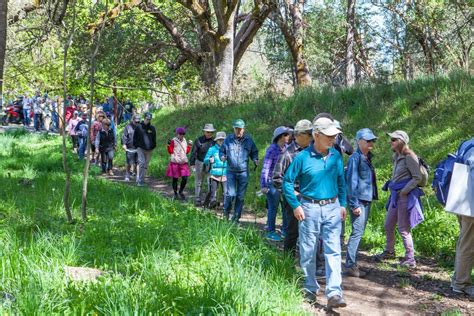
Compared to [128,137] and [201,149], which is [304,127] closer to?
[201,149]

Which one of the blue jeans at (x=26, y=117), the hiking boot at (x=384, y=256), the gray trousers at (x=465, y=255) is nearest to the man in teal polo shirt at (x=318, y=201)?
the gray trousers at (x=465, y=255)

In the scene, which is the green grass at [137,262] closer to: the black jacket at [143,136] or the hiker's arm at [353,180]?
the hiker's arm at [353,180]

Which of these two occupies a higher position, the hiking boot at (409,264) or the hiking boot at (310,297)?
the hiking boot at (409,264)

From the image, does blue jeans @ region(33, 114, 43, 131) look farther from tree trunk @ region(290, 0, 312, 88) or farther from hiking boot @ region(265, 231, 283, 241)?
hiking boot @ region(265, 231, 283, 241)

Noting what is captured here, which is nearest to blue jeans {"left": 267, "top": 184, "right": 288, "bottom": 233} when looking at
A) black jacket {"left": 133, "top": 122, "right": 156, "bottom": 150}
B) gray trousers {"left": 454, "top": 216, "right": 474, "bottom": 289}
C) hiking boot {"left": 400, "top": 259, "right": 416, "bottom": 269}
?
hiking boot {"left": 400, "top": 259, "right": 416, "bottom": 269}

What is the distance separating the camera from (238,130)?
945 centimetres

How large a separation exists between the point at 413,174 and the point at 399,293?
5.38 feet

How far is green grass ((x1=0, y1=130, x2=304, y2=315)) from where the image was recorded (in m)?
4.08

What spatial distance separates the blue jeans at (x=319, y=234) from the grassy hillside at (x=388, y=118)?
286cm

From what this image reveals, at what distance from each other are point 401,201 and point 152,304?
435 centimetres

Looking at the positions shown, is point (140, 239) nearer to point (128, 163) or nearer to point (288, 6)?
point (128, 163)

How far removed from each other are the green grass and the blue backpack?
1.88 meters

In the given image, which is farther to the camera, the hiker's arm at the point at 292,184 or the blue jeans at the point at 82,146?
the blue jeans at the point at 82,146

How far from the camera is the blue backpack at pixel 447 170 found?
6.08m
